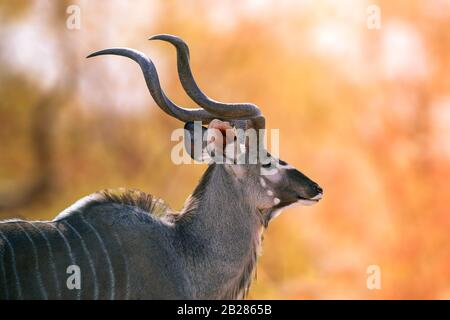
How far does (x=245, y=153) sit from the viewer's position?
4.41m

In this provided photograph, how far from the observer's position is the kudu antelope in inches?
149

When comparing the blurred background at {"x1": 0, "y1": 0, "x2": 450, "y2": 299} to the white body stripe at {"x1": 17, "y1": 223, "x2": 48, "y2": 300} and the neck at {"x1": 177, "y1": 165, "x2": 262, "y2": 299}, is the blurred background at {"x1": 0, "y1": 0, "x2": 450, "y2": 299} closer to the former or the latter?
the neck at {"x1": 177, "y1": 165, "x2": 262, "y2": 299}

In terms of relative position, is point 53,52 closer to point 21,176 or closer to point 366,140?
point 21,176

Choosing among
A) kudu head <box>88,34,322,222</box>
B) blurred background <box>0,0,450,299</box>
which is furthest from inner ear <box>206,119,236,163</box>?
blurred background <box>0,0,450,299</box>

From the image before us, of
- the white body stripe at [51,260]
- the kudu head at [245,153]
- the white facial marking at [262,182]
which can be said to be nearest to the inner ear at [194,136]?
the kudu head at [245,153]

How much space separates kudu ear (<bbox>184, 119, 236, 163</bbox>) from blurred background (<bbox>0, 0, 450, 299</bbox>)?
6340 mm

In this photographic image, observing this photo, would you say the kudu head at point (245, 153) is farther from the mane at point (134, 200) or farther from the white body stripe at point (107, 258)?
the white body stripe at point (107, 258)

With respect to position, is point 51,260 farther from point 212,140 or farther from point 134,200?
point 212,140

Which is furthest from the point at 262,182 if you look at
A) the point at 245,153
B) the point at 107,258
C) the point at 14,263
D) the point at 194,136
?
the point at 14,263

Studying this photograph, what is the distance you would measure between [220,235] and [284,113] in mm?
7635

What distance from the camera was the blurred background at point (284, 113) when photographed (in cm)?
1101
